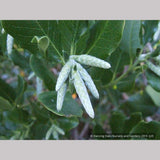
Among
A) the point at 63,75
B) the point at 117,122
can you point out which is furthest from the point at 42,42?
the point at 117,122

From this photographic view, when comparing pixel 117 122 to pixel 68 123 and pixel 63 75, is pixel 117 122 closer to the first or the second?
pixel 68 123

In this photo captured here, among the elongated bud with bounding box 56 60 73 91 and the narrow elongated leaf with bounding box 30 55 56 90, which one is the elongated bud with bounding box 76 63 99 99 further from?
the narrow elongated leaf with bounding box 30 55 56 90

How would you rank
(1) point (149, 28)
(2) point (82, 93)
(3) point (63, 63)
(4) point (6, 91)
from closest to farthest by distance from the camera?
(2) point (82, 93), (3) point (63, 63), (1) point (149, 28), (4) point (6, 91)

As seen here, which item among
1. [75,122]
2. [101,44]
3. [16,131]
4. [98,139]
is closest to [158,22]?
[101,44]

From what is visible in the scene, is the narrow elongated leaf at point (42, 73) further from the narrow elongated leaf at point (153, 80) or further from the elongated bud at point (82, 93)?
the narrow elongated leaf at point (153, 80)

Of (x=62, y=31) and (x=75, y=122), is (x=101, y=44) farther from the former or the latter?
(x=75, y=122)
